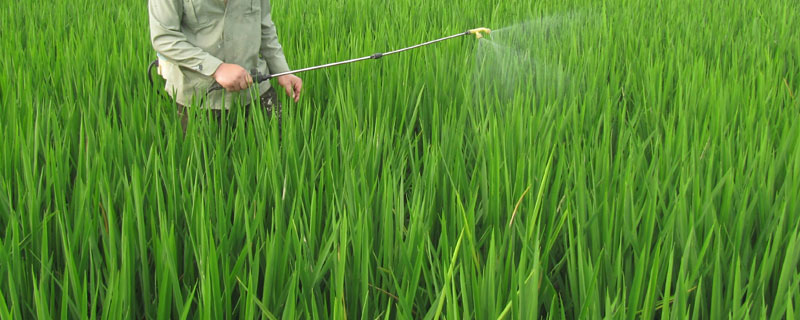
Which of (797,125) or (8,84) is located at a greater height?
(8,84)

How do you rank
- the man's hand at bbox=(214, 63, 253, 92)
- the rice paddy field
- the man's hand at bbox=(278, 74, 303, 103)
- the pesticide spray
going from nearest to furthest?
the rice paddy field < the man's hand at bbox=(214, 63, 253, 92) < the man's hand at bbox=(278, 74, 303, 103) < the pesticide spray

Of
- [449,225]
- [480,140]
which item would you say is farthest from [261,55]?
[449,225]

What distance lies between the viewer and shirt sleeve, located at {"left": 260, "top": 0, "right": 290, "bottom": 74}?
1.99m

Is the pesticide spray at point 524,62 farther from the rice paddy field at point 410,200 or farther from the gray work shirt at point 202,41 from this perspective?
the gray work shirt at point 202,41

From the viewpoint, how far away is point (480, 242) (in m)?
0.99

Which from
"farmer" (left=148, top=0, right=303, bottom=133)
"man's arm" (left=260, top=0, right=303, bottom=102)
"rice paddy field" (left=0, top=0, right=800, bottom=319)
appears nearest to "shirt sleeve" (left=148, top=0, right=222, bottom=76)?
"farmer" (left=148, top=0, right=303, bottom=133)

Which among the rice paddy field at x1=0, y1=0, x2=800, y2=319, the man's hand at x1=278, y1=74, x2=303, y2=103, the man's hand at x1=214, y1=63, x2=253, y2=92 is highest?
the man's hand at x1=214, y1=63, x2=253, y2=92

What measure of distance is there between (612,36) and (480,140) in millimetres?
1596

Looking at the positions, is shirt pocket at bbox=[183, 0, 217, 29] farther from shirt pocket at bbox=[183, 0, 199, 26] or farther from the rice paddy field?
the rice paddy field

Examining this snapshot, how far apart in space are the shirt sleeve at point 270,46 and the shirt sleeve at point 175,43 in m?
0.31

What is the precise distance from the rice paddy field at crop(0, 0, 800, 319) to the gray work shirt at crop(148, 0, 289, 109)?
0.12 m

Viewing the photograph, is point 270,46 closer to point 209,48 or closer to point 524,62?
point 209,48

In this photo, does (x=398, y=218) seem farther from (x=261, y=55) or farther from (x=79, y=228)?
(x=261, y=55)

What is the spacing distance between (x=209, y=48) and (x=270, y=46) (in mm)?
255
